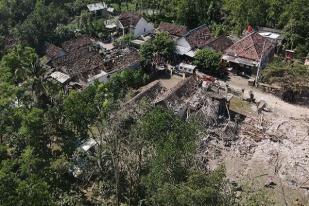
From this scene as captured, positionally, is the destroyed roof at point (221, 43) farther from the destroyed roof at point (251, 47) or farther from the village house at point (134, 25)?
the village house at point (134, 25)

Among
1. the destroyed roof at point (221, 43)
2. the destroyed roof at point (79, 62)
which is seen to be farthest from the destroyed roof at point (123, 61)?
the destroyed roof at point (221, 43)

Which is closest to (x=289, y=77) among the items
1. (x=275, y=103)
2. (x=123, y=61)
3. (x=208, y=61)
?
(x=275, y=103)

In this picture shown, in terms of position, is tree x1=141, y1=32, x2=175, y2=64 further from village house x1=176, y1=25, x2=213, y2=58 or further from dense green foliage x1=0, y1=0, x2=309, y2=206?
village house x1=176, y1=25, x2=213, y2=58

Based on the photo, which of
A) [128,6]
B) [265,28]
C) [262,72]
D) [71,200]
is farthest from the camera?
[128,6]

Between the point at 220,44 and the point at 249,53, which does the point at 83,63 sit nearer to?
the point at 220,44

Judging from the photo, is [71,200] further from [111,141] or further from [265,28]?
[265,28]

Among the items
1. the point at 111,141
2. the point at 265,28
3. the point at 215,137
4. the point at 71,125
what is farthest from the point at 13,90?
the point at 265,28

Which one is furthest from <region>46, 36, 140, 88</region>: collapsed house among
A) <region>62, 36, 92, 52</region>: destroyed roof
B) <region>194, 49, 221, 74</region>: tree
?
<region>194, 49, 221, 74</region>: tree
